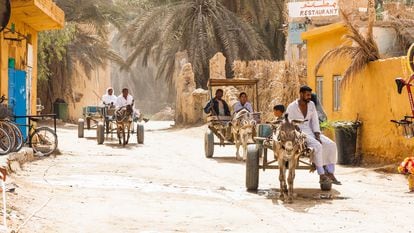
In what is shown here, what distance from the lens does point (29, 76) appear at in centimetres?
2130

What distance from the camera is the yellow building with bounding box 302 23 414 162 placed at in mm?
15930

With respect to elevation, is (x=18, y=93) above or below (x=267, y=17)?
below

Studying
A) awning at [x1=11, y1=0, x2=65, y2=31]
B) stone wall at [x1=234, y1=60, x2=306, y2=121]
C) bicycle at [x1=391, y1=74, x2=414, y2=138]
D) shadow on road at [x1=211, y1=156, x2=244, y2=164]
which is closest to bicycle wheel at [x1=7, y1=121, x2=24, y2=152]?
awning at [x1=11, y1=0, x2=65, y2=31]

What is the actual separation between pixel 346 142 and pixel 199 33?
21404 millimetres

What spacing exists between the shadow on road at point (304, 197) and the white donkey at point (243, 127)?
5236 mm

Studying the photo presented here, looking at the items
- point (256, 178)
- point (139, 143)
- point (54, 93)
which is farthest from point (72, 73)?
point (256, 178)

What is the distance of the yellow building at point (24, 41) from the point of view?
17.8 m

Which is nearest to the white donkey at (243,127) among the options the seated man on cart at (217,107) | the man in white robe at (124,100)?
the seated man on cart at (217,107)

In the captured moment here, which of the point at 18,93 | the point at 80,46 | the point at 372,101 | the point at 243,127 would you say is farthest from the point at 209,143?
the point at 80,46

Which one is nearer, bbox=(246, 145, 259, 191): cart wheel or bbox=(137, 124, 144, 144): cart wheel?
bbox=(246, 145, 259, 191): cart wheel

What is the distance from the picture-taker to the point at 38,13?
62.1 ft

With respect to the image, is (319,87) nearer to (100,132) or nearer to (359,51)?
(359,51)

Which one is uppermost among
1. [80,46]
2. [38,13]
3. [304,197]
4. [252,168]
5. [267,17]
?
[267,17]

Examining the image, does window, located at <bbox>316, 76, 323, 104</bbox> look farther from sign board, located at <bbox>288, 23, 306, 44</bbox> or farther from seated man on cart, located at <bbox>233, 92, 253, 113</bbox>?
sign board, located at <bbox>288, 23, 306, 44</bbox>
